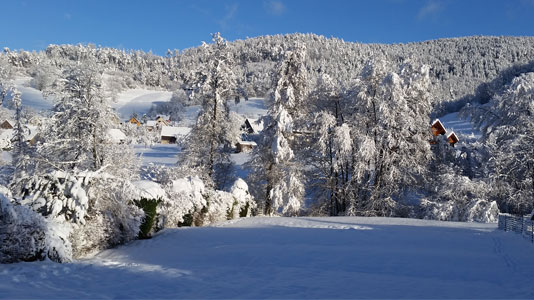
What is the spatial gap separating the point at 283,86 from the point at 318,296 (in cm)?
1607

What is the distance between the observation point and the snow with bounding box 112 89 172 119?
134m

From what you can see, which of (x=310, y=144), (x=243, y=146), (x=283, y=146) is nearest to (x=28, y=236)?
(x=283, y=146)

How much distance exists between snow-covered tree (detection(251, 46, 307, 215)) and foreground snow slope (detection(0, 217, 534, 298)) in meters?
7.24

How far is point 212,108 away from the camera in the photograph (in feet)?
74.3

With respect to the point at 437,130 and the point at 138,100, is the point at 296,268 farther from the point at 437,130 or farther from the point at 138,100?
the point at 138,100

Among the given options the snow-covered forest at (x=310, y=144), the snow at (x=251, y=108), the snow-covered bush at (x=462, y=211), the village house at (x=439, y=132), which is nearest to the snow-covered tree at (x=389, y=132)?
the snow-covered forest at (x=310, y=144)

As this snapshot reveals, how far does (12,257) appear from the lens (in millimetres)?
8969

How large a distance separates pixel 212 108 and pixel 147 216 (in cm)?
1026

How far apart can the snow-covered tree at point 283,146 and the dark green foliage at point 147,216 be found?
8.54 metres

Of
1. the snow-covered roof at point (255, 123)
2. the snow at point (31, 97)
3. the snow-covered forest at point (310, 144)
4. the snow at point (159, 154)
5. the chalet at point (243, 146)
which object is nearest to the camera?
the snow-covered forest at point (310, 144)

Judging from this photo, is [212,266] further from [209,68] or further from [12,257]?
[209,68]

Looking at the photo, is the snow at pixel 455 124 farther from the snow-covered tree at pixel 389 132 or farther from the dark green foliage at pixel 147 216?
the dark green foliage at pixel 147 216

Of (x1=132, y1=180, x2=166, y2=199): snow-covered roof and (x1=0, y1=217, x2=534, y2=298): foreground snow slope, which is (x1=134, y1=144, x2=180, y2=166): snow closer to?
(x1=132, y1=180, x2=166, y2=199): snow-covered roof

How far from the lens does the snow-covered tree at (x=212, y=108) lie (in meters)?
22.0
